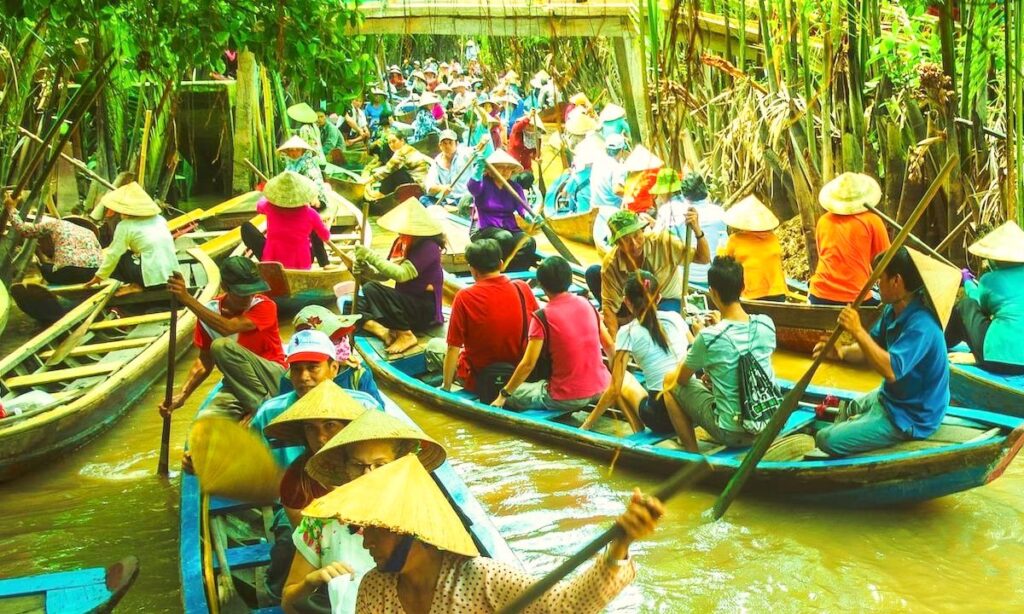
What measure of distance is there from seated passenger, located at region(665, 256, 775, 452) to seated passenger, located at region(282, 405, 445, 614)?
2127 millimetres

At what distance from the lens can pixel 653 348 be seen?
6066 mm

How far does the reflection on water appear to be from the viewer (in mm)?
5090

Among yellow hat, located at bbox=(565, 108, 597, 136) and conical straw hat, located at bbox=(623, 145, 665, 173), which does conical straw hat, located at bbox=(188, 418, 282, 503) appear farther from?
yellow hat, located at bbox=(565, 108, 597, 136)

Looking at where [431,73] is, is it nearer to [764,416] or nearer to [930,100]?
[930,100]

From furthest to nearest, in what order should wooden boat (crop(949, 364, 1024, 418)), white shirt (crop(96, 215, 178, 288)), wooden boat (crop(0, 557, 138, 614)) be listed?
1. white shirt (crop(96, 215, 178, 288))
2. wooden boat (crop(949, 364, 1024, 418))
3. wooden boat (crop(0, 557, 138, 614))

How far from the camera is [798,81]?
956 centimetres

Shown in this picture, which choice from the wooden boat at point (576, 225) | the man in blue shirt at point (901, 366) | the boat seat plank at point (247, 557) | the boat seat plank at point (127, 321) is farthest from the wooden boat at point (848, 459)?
the wooden boat at point (576, 225)

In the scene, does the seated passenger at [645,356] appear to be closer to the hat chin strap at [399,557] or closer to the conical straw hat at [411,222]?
the conical straw hat at [411,222]

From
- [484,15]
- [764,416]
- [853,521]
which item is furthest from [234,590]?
[484,15]

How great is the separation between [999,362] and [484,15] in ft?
20.4

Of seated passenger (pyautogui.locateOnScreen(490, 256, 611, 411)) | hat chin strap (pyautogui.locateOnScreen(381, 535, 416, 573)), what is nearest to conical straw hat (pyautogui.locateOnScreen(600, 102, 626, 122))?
seated passenger (pyautogui.locateOnScreen(490, 256, 611, 411))

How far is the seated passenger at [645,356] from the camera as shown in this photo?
5887 mm

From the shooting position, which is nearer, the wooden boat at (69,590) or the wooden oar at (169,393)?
the wooden boat at (69,590)

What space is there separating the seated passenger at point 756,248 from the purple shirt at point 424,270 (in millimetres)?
2039
